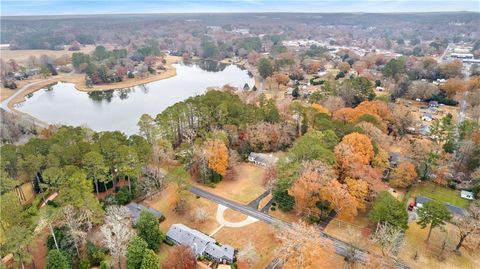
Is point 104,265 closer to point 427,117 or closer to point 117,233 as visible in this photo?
point 117,233

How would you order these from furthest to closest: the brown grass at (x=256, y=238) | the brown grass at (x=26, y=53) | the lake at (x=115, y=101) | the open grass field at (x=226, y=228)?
the brown grass at (x=26, y=53), the lake at (x=115, y=101), the open grass field at (x=226, y=228), the brown grass at (x=256, y=238)

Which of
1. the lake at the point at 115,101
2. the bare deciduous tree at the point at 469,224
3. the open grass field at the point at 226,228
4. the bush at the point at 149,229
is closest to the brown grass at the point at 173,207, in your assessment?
the open grass field at the point at 226,228

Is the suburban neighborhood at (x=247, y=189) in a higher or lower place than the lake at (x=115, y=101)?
higher

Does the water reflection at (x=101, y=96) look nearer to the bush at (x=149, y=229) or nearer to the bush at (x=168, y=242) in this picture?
the bush at (x=168, y=242)

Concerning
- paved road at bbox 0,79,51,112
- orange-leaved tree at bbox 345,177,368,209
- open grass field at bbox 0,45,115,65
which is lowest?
paved road at bbox 0,79,51,112

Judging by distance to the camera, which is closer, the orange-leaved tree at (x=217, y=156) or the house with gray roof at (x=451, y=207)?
A: the house with gray roof at (x=451, y=207)

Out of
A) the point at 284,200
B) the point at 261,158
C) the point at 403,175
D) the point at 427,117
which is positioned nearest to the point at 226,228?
the point at 284,200

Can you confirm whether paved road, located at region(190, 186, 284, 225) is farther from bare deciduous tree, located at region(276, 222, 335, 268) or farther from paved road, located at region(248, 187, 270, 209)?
bare deciduous tree, located at region(276, 222, 335, 268)

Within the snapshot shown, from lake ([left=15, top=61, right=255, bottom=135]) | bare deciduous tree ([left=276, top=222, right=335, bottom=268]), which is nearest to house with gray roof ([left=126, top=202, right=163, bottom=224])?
bare deciduous tree ([left=276, top=222, right=335, bottom=268])
